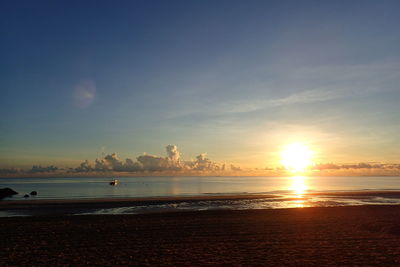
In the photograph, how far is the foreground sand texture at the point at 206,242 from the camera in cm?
1415

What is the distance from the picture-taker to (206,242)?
17938 millimetres

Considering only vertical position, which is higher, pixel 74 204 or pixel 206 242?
pixel 206 242

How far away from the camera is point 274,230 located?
70.4ft

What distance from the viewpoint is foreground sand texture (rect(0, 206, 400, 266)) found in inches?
557

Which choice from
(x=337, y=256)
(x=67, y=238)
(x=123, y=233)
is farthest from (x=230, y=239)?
(x=67, y=238)

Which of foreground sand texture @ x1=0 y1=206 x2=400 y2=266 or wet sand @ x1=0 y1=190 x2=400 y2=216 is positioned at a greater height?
foreground sand texture @ x1=0 y1=206 x2=400 y2=266

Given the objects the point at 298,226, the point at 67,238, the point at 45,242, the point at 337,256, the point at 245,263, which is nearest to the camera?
the point at 245,263

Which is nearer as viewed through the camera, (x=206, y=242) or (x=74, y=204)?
(x=206, y=242)

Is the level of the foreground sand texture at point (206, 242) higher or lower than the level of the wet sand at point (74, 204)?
higher

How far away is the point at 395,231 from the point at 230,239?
11988 millimetres

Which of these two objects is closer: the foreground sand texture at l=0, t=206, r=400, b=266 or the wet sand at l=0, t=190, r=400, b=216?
the foreground sand texture at l=0, t=206, r=400, b=266

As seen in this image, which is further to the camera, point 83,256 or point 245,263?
point 83,256

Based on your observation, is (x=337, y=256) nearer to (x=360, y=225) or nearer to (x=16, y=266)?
(x=360, y=225)

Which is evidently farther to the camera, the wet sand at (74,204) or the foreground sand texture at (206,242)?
the wet sand at (74,204)
